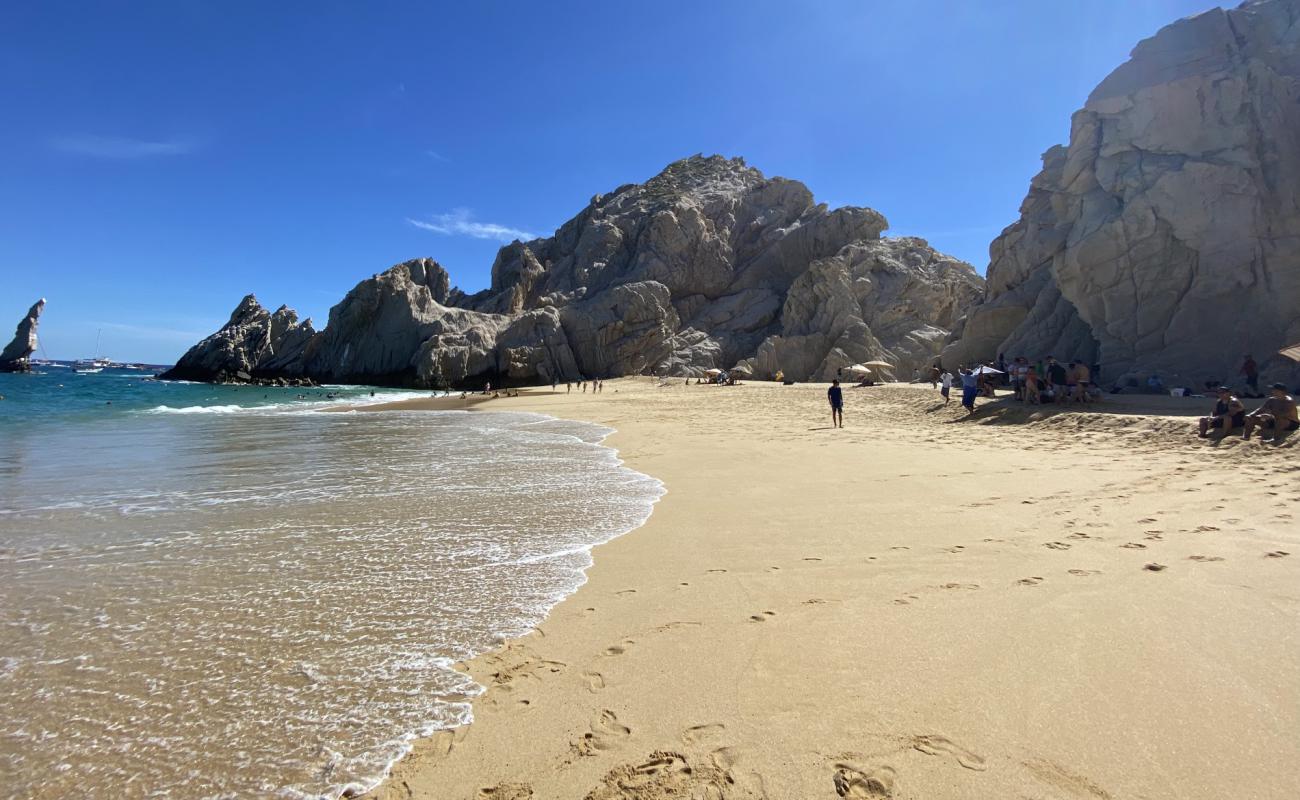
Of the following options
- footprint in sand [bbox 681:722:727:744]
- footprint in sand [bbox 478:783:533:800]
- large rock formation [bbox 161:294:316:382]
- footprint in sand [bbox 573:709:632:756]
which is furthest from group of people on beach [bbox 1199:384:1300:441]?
large rock formation [bbox 161:294:316:382]

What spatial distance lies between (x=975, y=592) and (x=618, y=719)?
2.87 metres

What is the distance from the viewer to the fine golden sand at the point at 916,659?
2.37 m

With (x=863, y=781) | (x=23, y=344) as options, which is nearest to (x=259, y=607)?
(x=863, y=781)

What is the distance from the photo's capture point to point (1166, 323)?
64.1 feet

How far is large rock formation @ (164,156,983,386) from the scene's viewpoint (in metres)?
50.2

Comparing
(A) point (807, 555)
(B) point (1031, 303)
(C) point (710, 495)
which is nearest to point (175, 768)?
(A) point (807, 555)

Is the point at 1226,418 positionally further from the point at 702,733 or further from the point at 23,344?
the point at 23,344

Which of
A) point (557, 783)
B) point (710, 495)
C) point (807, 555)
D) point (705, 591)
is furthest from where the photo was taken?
point (710, 495)

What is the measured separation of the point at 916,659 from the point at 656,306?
56.1 metres

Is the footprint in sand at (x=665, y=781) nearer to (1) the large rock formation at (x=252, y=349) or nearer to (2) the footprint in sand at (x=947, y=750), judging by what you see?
(2) the footprint in sand at (x=947, y=750)

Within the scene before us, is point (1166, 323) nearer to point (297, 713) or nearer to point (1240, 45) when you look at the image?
point (1240, 45)

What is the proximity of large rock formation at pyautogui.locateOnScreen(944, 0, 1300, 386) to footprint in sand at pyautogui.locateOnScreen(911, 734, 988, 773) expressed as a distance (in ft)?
70.3

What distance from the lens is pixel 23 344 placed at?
3388 inches

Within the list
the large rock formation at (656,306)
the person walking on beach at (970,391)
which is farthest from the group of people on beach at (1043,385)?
the large rock formation at (656,306)
